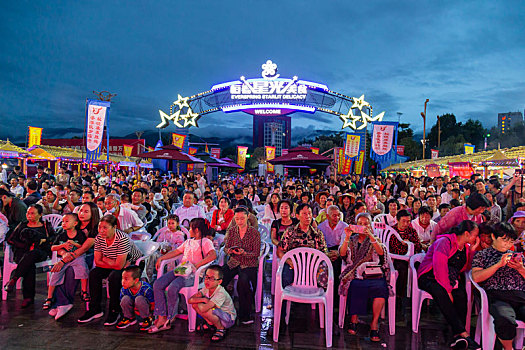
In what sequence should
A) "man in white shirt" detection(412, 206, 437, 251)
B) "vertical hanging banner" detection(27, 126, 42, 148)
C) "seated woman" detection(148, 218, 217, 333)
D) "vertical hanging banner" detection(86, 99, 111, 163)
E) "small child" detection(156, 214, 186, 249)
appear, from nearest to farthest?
"seated woman" detection(148, 218, 217, 333) → "small child" detection(156, 214, 186, 249) → "man in white shirt" detection(412, 206, 437, 251) → "vertical hanging banner" detection(86, 99, 111, 163) → "vertical hanging banner" detection(27, 126, 42, 148)

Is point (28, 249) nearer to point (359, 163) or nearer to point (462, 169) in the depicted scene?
point (462, 169)

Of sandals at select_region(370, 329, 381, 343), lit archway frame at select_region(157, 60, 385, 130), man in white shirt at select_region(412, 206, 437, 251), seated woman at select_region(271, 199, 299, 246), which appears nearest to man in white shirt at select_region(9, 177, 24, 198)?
seated woman at select_region(271, 199, 299, 246)

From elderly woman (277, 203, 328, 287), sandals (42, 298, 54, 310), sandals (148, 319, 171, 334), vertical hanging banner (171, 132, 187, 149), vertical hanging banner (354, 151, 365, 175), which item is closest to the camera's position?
sandals (148, 319, 171, 334)

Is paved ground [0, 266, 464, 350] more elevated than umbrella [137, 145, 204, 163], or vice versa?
umbrella [137, 145, 204, 163]

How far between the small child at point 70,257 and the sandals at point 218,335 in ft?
5.10

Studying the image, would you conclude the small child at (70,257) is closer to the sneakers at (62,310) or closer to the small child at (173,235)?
the sneakers at (62,310)

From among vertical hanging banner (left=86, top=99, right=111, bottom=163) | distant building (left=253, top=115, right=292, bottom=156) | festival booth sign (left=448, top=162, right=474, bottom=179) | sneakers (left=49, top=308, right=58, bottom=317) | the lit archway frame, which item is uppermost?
distant building (left=253, top=115, right=292, bottom=156)

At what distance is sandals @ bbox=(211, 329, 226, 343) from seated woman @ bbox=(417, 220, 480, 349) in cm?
212

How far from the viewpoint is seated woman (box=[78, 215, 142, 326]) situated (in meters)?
3.58

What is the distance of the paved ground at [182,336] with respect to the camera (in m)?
3.16

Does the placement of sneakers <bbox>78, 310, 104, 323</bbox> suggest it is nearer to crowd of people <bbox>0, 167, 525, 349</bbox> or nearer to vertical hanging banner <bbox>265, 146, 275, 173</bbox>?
crowd of people <bbox>0, 167, 525, 349</bbox>

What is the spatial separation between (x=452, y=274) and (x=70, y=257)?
13.6ft

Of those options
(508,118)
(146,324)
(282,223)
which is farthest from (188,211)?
(508,118)

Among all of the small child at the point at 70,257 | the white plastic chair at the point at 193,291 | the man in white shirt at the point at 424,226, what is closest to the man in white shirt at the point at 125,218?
the small child at the point at 70,257
